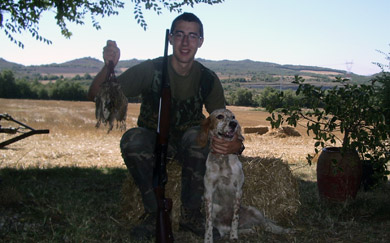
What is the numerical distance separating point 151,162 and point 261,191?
1752mm

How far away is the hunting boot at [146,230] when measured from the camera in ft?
13.0

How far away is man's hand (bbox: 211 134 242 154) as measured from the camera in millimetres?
3902

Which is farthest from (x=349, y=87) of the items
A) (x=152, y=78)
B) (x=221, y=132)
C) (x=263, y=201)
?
(x=152, y=78)

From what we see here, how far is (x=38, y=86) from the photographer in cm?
6700

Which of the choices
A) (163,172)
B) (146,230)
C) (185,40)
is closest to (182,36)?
(185,40)

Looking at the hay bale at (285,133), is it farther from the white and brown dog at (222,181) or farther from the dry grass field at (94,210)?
the white and brown dog at (222,181)

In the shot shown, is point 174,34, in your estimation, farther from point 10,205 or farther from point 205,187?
point 10,205

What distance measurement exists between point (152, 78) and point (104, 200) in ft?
7.33

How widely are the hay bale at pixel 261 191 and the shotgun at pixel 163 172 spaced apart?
1.32 meters

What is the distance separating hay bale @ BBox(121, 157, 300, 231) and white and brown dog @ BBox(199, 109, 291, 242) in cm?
74

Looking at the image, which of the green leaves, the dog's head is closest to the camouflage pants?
the dog's head

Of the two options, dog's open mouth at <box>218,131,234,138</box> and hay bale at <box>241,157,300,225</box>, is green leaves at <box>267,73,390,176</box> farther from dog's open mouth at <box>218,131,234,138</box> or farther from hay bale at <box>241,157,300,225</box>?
dog's open mouth at <box>218,131,234,138</box>

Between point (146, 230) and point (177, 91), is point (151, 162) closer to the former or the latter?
point (146, 230)

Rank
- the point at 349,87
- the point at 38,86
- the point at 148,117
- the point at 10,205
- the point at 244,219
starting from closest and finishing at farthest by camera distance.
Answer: the point at 244,219
the point at 148,117
the point at 10,205
the point at 349,87
the point at 38,86
